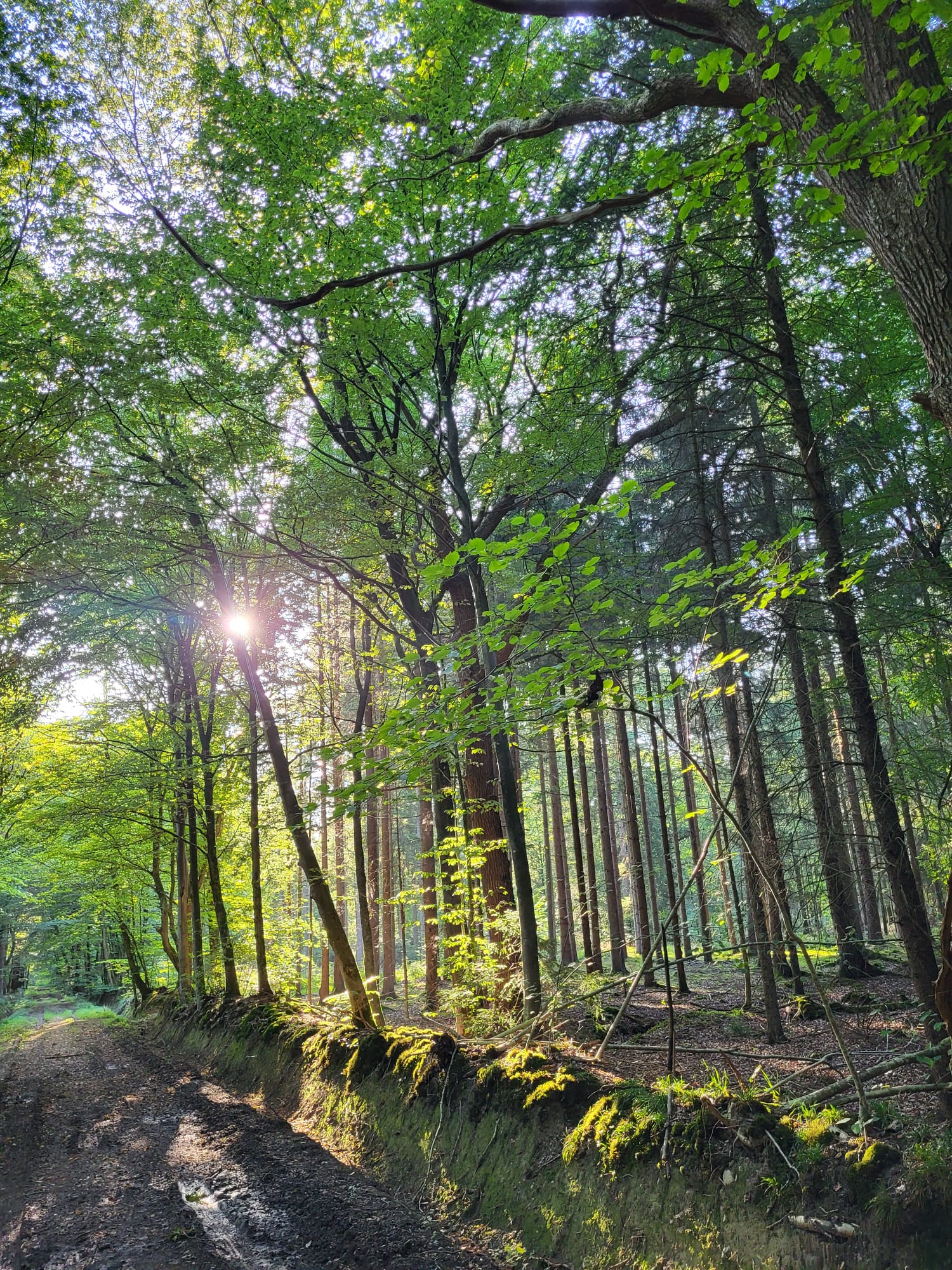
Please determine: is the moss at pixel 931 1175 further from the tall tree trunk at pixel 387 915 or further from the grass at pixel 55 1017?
the grass at pixel 55 1017

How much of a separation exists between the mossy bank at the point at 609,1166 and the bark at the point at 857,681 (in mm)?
2611

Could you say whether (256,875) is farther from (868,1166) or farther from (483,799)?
(868,1166)

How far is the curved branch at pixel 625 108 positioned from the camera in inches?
164

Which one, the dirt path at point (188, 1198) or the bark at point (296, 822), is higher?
the bark at point (296, 822)

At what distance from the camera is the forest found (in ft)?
11.9

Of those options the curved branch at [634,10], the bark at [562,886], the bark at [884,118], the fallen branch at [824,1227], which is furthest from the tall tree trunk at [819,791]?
the bark at [562,886]

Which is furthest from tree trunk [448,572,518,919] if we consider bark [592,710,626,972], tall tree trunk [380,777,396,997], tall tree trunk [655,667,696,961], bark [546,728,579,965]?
bark [546,728,579,965]

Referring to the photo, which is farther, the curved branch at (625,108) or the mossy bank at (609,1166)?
the curved branch at (625,108)

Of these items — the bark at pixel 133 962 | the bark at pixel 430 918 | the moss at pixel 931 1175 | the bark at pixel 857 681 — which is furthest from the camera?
the bark at pixel 133 962

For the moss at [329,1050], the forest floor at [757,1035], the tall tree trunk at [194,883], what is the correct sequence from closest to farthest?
1. the forest floor at [757,1035]
2. the moss at [329,1050]
3. the tall tree trunk at [194,883]

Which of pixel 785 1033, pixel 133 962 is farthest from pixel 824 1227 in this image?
pixel 133 962

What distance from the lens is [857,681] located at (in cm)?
564

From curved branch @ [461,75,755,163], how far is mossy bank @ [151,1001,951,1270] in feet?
18.4

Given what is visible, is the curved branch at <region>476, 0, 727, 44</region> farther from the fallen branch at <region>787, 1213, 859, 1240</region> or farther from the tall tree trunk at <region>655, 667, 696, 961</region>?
the fallen branch at <region>787, 1213, 859, 1240</region>
